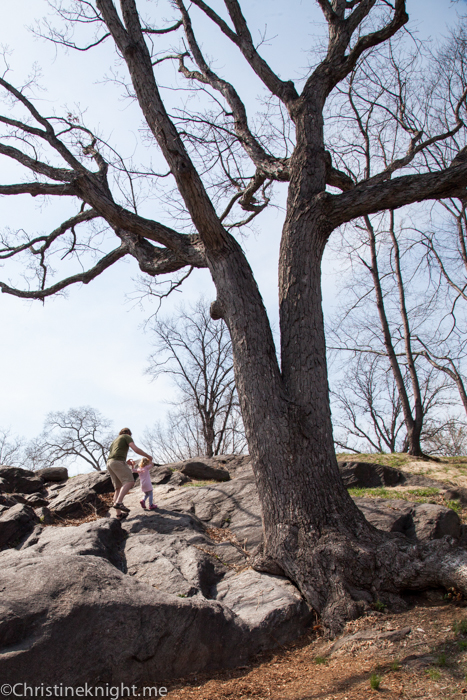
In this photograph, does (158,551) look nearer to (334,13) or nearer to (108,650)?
(108,650)

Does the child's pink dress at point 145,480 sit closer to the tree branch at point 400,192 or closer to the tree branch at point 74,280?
the tree branch at point 74,280

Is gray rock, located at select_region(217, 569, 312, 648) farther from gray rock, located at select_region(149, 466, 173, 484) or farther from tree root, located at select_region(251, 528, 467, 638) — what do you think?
gray rock, located at select_region(149, 466, 173, 484)

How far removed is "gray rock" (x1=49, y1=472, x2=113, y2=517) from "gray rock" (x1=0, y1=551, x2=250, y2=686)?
522 cm

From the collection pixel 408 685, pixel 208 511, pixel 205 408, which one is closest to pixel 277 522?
pixel 408 685

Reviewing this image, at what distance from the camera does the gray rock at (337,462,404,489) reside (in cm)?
1033

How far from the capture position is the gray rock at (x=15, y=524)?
7020mm

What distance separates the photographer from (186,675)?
12.1ft

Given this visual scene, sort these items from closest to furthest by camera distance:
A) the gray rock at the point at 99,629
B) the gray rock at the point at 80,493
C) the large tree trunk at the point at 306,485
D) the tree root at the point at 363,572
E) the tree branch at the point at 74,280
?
the gray rock at the point at 99,629
the tree root at the point at 363,572
the large tree trunk at the point at 306,485
the tree branch at the point at 74,280
the gray rock at the point at 80,493

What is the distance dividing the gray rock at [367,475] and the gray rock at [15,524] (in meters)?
6.86

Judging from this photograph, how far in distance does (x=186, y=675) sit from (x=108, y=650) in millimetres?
760

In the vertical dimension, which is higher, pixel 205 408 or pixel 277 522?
pixel 205 408

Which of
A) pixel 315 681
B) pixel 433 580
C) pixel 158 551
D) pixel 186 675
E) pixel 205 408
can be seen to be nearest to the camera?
pixel 315 681

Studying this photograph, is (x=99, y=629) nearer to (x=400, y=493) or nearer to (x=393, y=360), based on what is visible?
(x=400, y=493)

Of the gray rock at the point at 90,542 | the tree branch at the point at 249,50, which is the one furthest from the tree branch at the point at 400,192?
the gray rock at the point at 90,542
